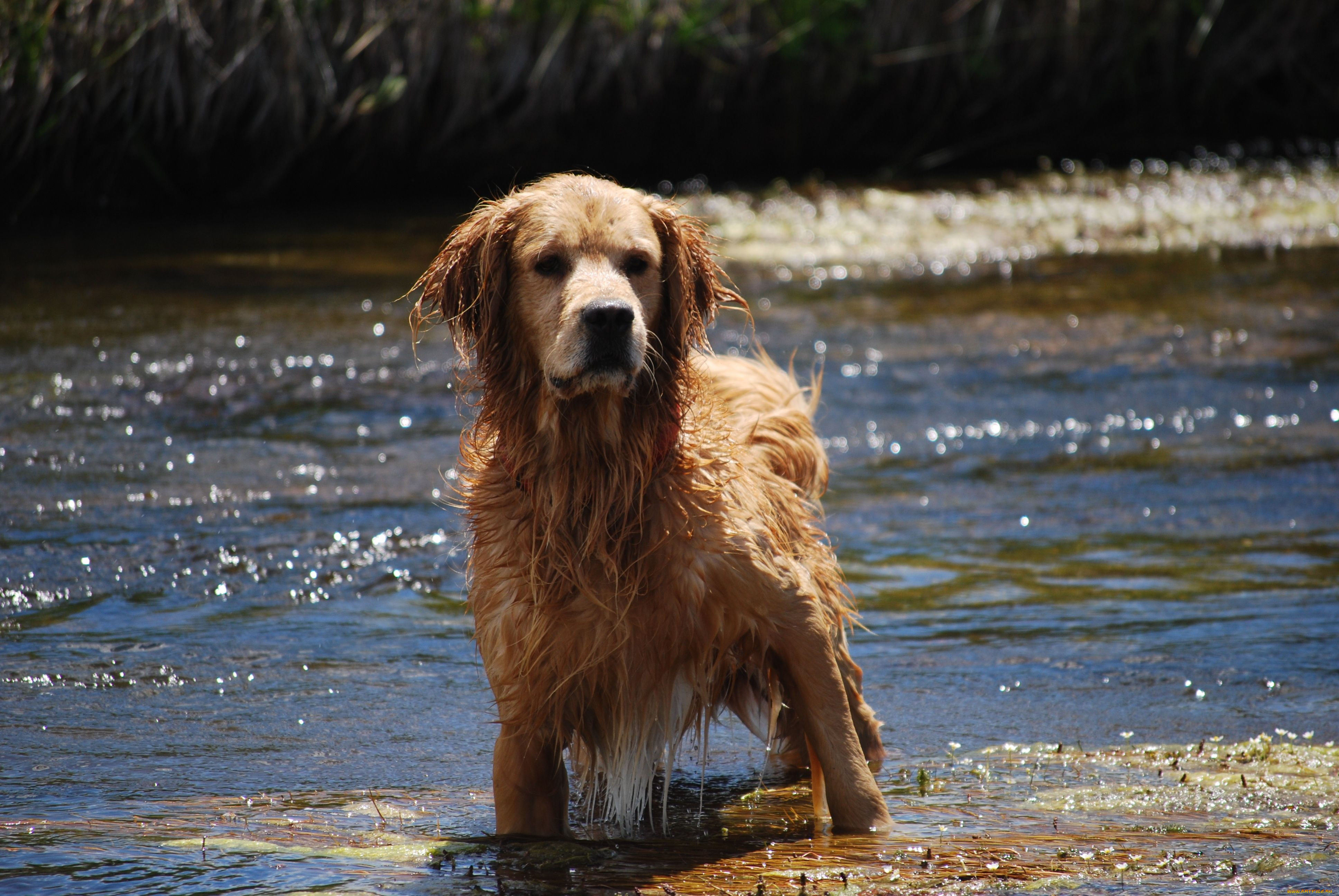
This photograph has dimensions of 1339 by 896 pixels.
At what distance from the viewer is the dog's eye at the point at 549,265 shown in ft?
13.1

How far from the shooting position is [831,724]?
13.3ft

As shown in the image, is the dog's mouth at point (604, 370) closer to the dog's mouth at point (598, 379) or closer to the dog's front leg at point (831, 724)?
the dog's mouth at point (598, 379)

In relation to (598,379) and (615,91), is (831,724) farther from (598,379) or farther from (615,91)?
(615,91)

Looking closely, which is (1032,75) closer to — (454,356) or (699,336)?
(454,356)

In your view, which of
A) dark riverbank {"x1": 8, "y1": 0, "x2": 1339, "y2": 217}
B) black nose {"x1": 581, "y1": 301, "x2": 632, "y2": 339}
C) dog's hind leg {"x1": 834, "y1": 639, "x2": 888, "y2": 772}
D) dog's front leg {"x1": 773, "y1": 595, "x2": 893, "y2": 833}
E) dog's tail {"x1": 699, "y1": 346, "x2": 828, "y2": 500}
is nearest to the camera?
black nose {"x1": 581, "y1": 301, "x2": 632, "y2": 339}

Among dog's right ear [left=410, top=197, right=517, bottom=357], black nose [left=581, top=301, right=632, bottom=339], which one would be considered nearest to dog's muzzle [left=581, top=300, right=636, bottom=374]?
black nose [left=581, top=301, right=632, bottom=339]

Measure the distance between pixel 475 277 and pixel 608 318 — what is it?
56 centimetres

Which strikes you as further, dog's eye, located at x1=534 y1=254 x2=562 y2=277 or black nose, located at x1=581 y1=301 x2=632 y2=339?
dog's eye, located at x1=534 y1=254 x2=562 y2=277

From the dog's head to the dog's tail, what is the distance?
61 centimetres

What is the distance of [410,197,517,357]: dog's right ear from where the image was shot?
4.07 m

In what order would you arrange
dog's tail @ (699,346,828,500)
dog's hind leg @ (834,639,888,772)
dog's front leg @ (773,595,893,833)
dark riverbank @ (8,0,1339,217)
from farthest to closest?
1. dark riverbank @ (8,0,1339,217)
2. dog's tail @ (699,346,828,500)
3. dog's hind leg @ (834,639,888,772)
4. dog's front leg @ (773,595,893,833)

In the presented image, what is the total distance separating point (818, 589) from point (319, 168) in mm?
11149

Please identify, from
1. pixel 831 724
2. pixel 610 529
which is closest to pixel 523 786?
pixel 610 529

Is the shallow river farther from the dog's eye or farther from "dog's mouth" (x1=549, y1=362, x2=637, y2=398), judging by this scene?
the dog's eye
